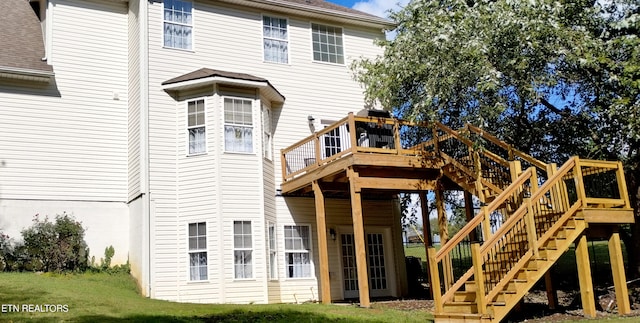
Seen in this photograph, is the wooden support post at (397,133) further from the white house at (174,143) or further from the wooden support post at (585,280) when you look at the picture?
the wooden support post at (585,280)

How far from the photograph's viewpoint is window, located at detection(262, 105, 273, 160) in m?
16.6

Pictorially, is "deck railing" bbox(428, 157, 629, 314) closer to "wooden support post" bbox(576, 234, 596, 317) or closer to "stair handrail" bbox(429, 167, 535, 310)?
"stair handrail" bbox(429, 167, 535, 310)

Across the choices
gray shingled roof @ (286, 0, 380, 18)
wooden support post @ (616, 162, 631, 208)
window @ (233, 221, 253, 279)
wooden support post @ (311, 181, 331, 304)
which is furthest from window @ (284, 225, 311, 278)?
wooden support post @ (616, 162, 631, 208)

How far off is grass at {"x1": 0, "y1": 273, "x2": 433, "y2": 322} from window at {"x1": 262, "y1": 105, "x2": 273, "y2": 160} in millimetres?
5167

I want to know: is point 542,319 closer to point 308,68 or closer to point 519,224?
point 519,224

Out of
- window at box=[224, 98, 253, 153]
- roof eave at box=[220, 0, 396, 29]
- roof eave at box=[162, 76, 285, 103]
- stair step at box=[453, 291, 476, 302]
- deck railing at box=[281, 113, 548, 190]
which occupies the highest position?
roof eave at box=[220, 0, 396, 29]

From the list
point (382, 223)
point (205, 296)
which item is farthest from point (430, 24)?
point (205, 296)

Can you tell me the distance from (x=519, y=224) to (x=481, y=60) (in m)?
3.67

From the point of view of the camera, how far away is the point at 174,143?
15.9 meters

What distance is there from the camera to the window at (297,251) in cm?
1672

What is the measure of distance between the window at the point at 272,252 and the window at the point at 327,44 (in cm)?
581

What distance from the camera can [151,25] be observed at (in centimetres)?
1631

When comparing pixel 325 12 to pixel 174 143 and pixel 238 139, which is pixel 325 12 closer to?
pixel 238 139

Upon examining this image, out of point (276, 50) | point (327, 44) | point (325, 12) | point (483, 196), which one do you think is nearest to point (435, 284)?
point (483, 196)
